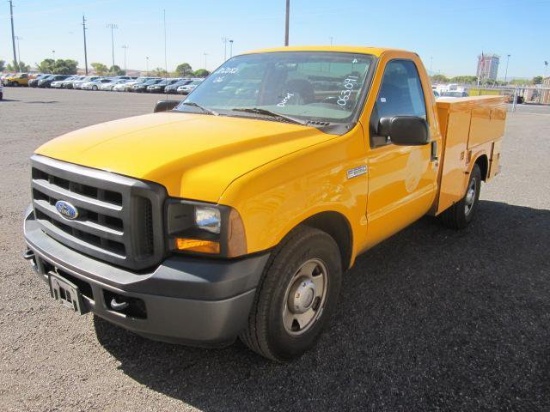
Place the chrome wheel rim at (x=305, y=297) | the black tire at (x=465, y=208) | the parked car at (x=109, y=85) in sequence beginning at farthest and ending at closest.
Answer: the parked car at (x=109, y=85) < the black tire at (x=465, y=208) < the chrome wheel rim at (x=305, y=297)

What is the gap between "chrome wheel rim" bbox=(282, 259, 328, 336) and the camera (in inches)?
114

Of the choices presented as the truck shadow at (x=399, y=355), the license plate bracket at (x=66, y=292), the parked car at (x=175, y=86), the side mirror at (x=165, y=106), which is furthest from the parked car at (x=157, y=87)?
the license plate bracket at (x=66, y=292)

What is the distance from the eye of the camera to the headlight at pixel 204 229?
92.7 inches

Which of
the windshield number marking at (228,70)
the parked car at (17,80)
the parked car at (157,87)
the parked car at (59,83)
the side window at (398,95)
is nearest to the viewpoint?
the side window at (398,95)

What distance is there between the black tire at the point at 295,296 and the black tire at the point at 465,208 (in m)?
2.80

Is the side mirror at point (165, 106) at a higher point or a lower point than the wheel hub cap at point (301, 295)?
higher

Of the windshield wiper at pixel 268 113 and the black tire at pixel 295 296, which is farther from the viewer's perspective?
the windshield wiper at pixel 268 113

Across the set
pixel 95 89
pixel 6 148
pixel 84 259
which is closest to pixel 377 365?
pixel 84 259

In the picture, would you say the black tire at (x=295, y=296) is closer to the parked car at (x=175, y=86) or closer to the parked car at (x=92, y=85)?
the parked car at (x=175, y=86)

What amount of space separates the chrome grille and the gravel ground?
0.80m

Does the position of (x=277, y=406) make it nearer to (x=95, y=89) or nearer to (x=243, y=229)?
(x=243, y=229)

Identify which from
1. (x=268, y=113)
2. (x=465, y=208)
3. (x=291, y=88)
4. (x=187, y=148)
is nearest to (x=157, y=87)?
(x=465, y=208)

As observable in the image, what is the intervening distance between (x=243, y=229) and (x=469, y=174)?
149 inches

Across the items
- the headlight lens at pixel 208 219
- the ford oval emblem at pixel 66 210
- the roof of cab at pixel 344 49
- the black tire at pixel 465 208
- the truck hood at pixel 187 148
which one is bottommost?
the black tire at pixel 465 208
